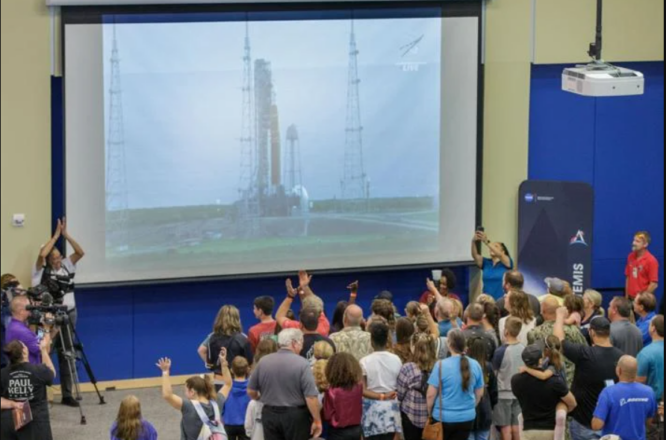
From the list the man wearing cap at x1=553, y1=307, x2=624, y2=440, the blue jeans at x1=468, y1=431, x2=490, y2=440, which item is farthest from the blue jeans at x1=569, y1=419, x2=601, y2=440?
the blue jeans at x1=468, y1=431, x2=490, y2=440

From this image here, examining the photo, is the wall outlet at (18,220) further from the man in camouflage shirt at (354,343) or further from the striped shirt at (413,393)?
the striped shirt at (413,393)

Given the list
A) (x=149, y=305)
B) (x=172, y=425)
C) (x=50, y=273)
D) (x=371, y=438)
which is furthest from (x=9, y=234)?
(x=371, y=438)

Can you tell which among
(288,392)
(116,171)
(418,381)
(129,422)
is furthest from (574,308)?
(116,171)

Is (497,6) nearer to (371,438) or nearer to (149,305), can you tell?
(149,305)

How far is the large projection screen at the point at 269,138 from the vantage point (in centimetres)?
845

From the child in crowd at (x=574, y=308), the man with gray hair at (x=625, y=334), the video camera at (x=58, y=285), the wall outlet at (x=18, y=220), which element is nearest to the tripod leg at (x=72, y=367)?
the video camera at (x=58, y=285)

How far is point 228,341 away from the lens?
6152mm

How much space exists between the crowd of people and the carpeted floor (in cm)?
133

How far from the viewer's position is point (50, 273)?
7809 millimetres

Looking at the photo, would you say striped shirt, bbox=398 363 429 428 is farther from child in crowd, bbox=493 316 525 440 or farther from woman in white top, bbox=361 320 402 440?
child in crowd, bbox=493 316 525 440

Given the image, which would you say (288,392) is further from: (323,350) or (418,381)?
(418,381)

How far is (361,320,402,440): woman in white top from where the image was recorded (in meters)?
5.53

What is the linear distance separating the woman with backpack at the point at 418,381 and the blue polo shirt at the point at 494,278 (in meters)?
3.32

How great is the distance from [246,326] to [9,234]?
2260 millimetres
